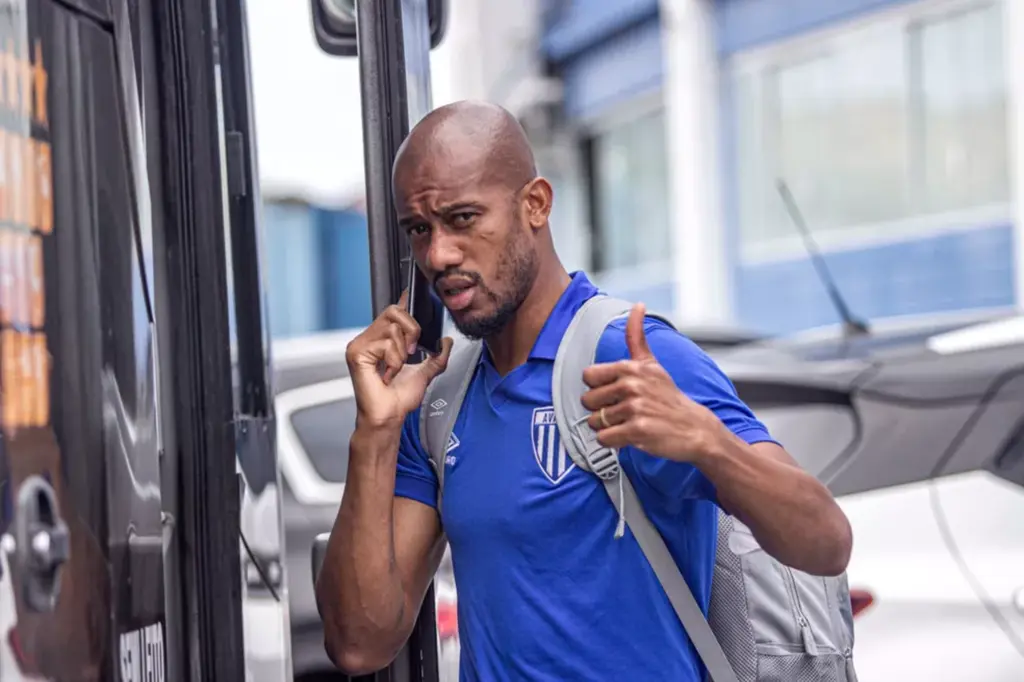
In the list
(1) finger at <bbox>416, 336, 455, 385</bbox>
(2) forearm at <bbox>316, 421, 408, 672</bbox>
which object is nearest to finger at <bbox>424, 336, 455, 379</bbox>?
(1) finger at <bbox>416, 336, 455, 385</bbox>

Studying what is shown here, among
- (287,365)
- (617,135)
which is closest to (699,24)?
(617,135)

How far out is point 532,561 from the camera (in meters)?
1.94

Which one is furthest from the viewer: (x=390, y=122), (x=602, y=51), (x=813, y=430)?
(x=602, y=51)

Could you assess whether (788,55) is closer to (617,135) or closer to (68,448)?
(617,135)

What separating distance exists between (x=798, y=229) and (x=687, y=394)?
34.7 feet

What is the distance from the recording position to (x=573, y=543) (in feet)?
6.29

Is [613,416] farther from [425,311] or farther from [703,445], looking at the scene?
[425,311]

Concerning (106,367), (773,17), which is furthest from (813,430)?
(773,17)

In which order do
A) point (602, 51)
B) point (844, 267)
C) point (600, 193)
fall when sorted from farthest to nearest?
point (600, 193) → point (602, 51) → point (844, 267)

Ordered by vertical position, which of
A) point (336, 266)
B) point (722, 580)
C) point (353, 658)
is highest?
point (336, 266)

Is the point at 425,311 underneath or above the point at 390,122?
underneath

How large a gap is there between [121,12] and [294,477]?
7.37 feet

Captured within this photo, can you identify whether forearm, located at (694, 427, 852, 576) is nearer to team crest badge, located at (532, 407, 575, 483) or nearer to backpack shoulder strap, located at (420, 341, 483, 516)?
team crest badge, located at (532, 407, 575, 483)

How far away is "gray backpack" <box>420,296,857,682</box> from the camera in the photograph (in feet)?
6.23
